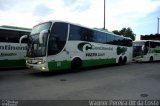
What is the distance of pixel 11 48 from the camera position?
15.4 m

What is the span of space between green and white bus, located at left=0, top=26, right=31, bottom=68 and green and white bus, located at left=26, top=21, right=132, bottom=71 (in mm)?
2724

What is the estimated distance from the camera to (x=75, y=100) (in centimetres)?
715

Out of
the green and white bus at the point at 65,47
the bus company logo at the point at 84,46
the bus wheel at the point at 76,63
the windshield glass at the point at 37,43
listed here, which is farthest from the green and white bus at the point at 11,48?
the bus company logo at the point at 84,46

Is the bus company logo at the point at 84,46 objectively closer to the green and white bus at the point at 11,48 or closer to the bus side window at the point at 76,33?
the bus side window at the point at 76,33

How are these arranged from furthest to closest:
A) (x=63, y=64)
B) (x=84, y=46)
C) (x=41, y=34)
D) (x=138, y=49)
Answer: (x=138, y=49)
(x=84, y=46)
(x=63, y=64)
(x=41, y=34)

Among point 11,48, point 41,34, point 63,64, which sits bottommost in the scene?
point 63,64

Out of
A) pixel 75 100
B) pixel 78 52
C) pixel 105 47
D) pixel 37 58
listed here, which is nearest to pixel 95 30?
pixel 105 47

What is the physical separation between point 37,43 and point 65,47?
1847mm

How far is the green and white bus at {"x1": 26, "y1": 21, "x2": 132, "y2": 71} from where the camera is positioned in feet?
39.7

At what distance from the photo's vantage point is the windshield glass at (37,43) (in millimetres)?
12018

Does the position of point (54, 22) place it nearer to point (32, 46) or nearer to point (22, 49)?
point (32, 46)

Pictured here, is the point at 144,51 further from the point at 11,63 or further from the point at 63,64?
the point at 11,63

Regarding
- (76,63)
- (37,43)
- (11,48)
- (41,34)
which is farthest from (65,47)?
(11,48)

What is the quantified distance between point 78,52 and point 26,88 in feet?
20.7
